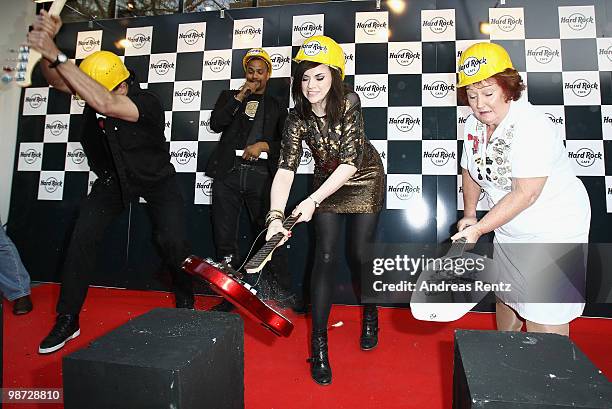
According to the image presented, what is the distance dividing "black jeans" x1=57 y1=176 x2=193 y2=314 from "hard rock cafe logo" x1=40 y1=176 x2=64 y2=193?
1.28m

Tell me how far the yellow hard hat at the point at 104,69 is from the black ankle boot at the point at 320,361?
52.1 inches

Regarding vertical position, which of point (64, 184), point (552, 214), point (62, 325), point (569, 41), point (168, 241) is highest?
point (569, 41)

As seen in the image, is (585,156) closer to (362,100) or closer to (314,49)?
(362,100)

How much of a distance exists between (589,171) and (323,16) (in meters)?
1.85

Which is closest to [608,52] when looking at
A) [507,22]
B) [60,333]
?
[507,22]

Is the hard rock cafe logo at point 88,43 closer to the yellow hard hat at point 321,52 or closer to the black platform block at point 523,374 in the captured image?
the yellow hard hat at point 321,52

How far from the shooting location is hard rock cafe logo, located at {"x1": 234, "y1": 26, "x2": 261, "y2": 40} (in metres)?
2.68

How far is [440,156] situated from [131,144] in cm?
171

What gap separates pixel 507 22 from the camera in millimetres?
2412

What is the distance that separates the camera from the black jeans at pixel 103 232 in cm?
170

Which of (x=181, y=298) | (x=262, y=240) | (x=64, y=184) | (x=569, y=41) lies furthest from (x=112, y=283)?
(x=569, y=41)

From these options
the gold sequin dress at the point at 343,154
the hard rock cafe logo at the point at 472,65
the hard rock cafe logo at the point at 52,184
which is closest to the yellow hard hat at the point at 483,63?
the hard rock cafe logo at the point at 472,65

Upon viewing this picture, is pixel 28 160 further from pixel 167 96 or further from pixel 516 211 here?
pixel 516 211

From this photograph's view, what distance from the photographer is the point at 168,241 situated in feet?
6.04
